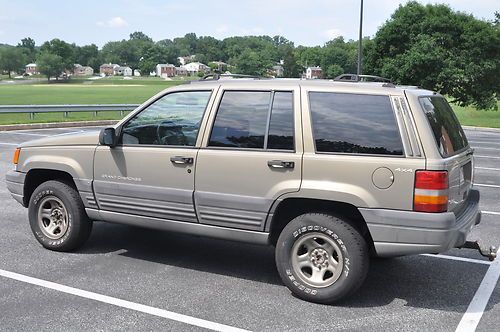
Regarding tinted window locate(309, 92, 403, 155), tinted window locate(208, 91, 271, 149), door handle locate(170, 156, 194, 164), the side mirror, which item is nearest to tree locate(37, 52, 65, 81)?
the side mirror

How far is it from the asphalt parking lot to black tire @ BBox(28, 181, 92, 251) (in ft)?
0.48

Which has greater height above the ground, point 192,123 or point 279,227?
point 192,123

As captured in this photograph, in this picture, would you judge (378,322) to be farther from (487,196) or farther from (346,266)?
(487,196)

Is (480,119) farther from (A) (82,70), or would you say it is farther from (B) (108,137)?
(A) (82,70)

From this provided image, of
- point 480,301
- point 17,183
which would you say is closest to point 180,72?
point 17,183

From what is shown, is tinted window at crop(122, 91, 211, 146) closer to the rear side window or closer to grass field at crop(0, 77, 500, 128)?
the rear side window

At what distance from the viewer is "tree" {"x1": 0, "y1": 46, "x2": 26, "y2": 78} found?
174 meters

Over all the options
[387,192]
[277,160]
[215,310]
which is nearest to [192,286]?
[215,310]

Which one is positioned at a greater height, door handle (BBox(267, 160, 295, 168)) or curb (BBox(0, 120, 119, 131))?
door handle (BBox(267, 160, 295, 168))

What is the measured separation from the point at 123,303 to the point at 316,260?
5.17 ft

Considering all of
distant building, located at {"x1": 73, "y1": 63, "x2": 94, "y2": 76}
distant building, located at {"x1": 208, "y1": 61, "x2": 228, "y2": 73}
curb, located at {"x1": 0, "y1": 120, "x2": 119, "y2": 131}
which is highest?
distant building, located at {"x1": 73, "y1": 63, "x2": 94, "y2": 76}

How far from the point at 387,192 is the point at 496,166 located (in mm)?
9878

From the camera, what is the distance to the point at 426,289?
4.60 m

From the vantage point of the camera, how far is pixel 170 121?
4.88m
